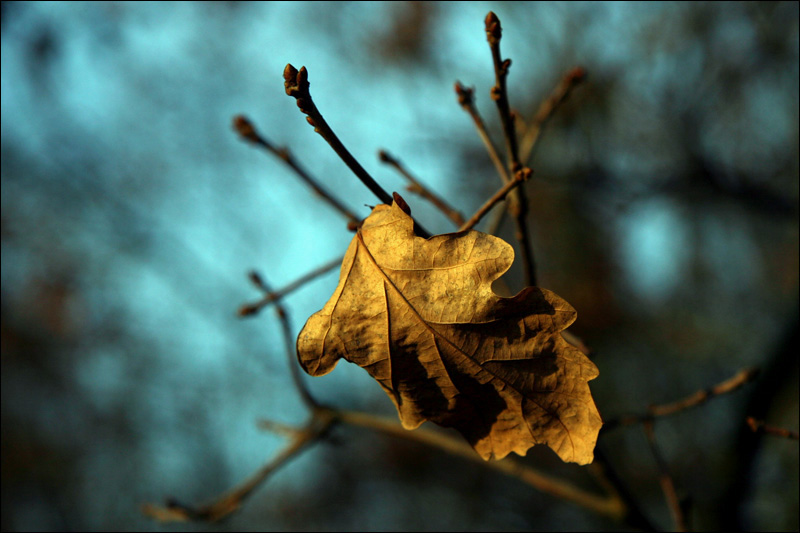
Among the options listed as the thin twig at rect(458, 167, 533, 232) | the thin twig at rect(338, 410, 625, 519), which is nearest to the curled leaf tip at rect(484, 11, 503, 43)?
the thin twig at rect(458, 167, 533, 232)

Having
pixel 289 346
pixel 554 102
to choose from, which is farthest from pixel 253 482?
pixel 554 102

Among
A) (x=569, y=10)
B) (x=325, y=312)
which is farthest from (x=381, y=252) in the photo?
(x=569, y=10)

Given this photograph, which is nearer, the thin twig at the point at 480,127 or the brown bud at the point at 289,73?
the brown bud at the point at 289,73

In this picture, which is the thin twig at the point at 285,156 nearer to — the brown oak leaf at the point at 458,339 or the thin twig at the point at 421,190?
the thin twig at the point at 421,190

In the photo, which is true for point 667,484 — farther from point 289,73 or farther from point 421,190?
point 289,73

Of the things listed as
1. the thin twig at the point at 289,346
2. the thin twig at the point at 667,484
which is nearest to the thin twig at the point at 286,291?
the thin twig at the point at 289,346

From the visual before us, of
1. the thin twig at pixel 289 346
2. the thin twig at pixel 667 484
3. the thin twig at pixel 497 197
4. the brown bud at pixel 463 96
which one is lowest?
the thin twig at pixel 667 484

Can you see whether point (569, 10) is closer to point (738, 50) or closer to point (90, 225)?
point (738, 50)
